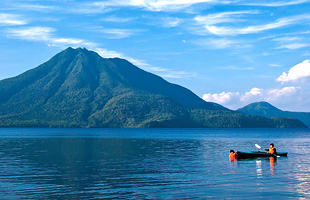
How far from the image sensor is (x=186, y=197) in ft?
111

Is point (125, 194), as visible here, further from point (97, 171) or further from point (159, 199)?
point (97, 171)

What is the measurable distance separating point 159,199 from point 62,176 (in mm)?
17946

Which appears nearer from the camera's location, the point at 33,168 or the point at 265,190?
the point at 265,190

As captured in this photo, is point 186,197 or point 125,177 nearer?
point 186,197

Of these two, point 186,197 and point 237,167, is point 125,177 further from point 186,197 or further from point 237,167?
point 237,167

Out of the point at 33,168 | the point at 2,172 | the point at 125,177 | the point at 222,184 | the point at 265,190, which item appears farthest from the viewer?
the point at 33,168

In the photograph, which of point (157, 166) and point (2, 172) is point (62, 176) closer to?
point (2, 172)

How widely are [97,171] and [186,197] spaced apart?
20.5 m

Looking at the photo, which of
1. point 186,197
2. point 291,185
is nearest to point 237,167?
point 291,185

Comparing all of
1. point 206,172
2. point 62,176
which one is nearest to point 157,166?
point 206,172

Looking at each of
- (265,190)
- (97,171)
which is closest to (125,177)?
(97,171)

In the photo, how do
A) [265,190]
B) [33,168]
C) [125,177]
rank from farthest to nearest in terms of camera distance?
[33,168] → [125,177] → [265,190]

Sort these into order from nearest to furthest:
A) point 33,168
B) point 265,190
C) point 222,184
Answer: point 265,190 → point 222,184 → point 33,168

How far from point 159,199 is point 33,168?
2782 centimetres
